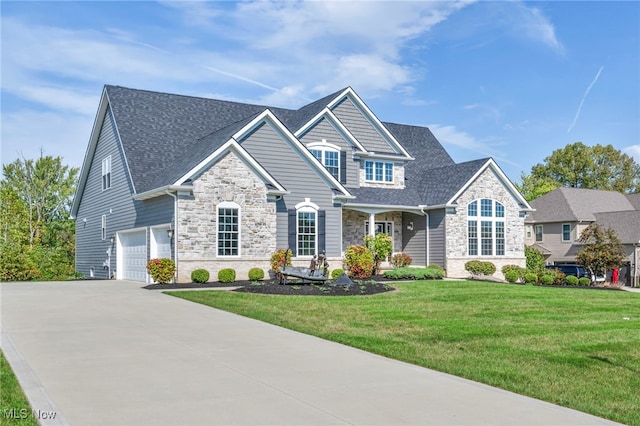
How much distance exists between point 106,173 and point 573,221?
111ft

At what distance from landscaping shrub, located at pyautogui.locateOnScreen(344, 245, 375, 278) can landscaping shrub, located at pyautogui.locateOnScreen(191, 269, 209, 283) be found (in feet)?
21.7

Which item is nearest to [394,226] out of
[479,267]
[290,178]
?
[479,267]

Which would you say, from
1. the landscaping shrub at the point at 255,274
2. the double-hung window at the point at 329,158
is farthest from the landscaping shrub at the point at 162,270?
the double-hung window at the point at 329,158

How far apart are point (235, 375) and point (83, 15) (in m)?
13.0

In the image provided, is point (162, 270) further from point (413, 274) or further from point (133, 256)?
point (413, 274)

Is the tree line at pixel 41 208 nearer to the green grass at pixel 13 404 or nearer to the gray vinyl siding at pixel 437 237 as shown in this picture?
the gray vinyl siding at pixel 437 237

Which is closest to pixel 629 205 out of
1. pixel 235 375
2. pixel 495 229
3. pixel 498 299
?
pixel 495 229

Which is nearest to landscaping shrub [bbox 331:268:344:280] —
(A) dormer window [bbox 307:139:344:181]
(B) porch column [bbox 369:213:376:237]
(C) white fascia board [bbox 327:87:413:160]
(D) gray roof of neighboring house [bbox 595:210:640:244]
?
(B) porch column [bbox 369:213:376:237]

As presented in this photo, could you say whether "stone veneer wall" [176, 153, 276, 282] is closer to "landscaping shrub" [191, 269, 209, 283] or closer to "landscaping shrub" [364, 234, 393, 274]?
"landscaping shrub" [191, 269, 209, 283]

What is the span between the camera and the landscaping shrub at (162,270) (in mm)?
22812

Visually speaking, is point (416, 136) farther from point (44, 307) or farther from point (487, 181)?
point (44, 307)

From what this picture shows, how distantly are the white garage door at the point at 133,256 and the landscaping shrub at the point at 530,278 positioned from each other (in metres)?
17.9

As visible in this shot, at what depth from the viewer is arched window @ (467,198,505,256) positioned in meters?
31.7

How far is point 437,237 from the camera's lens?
3159 cm
